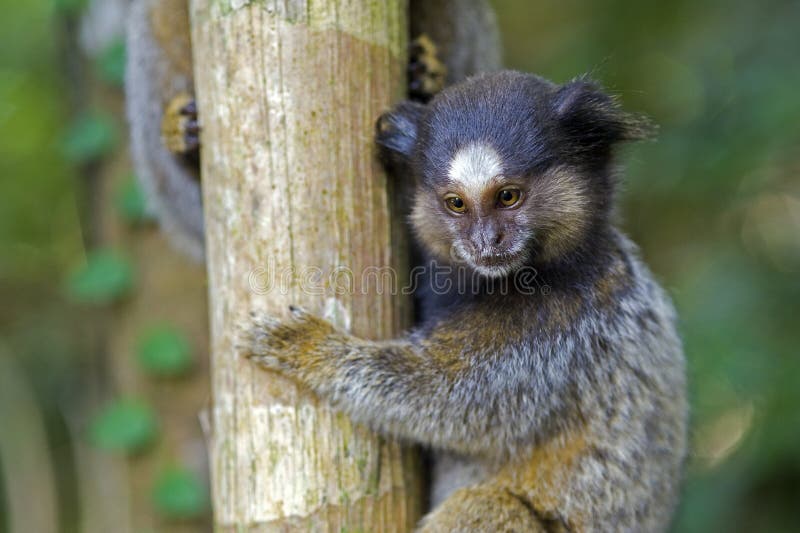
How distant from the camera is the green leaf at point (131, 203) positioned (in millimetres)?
6582

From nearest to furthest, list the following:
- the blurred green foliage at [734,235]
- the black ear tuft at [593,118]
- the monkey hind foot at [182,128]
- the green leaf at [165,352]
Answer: the black ear tuft at [593,118] < the monkey hind foot at [182,128] < the blurred green foliage at [734,235] < the green leaf at [165,352]

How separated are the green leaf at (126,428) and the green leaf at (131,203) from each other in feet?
4.87

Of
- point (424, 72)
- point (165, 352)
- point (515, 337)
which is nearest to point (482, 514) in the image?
point (515, 337)

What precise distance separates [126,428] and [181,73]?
3050mm

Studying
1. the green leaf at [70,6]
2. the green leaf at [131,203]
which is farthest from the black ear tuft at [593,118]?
the green leaf at [70,6]

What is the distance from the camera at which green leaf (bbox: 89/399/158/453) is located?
21.2 feet

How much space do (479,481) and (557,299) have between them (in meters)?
0.92

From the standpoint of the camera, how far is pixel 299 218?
3.32m

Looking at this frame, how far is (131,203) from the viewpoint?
261 inches

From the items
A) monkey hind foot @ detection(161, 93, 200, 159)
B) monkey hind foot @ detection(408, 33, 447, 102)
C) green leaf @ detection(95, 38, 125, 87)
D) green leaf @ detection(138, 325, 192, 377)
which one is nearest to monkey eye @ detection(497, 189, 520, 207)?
monkey hind foot @ detection(408, 33, 447, 102)

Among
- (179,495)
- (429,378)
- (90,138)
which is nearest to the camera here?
(429,378)

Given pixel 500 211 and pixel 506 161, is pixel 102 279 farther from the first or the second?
pixel 506 161

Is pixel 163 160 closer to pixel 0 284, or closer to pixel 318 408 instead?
pixel 318 408

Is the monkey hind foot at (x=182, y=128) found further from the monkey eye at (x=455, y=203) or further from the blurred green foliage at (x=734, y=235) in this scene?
the blurred green foliage at (x=734, y=235)
